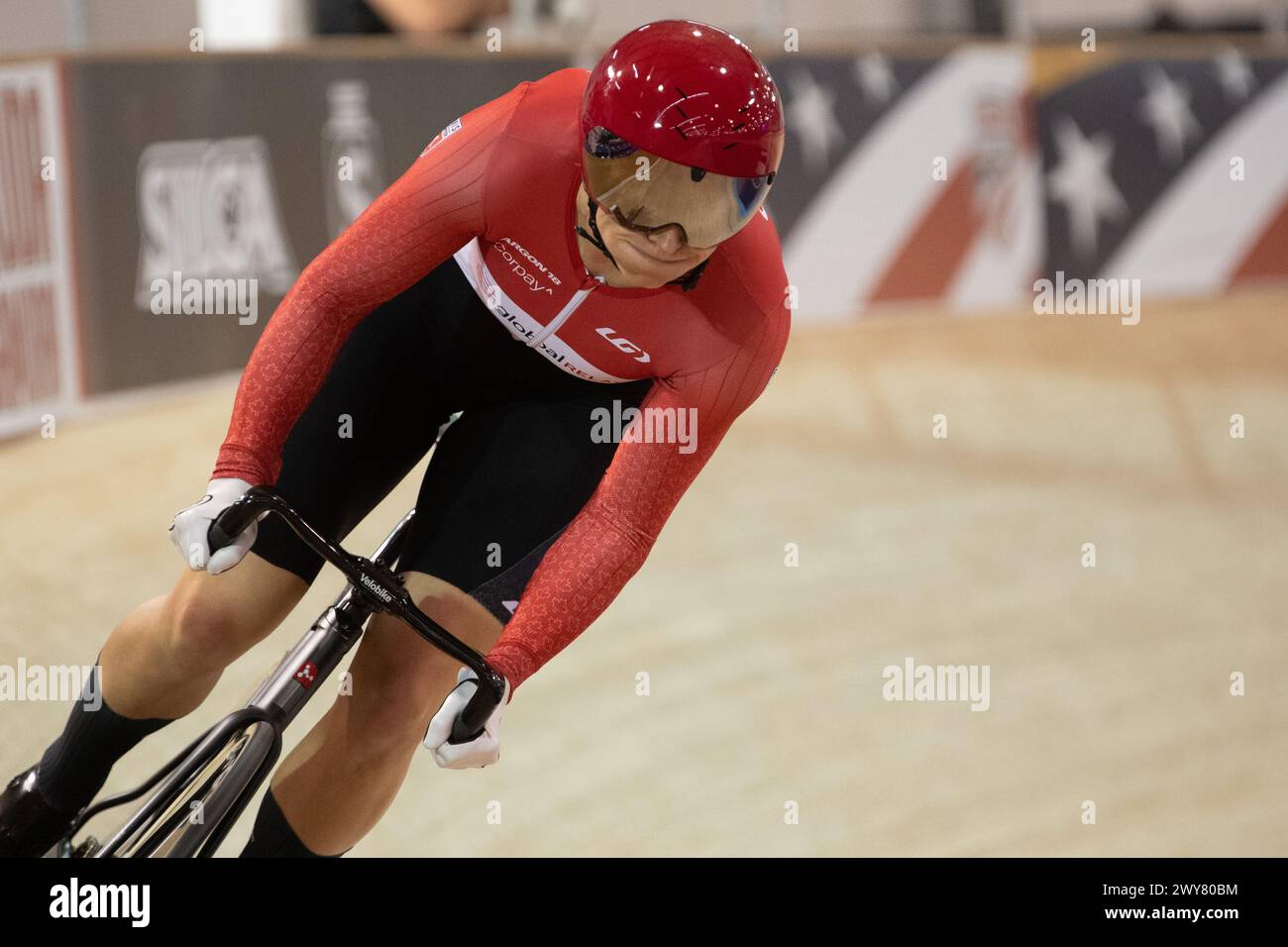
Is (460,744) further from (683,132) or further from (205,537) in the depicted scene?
(683,132)

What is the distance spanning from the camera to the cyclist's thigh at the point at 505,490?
2219 millimetres

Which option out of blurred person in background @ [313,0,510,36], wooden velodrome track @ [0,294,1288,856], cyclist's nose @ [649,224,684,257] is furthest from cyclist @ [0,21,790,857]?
blurred person in background @ [313,0,510,36]

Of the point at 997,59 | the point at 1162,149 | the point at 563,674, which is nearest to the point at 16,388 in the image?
the point at 563,674

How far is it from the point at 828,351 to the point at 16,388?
13.8 feet

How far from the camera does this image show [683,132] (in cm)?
173

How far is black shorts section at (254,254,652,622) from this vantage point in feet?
7.28

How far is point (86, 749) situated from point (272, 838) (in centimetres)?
32

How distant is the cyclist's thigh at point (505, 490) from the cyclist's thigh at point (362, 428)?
0.08 meters

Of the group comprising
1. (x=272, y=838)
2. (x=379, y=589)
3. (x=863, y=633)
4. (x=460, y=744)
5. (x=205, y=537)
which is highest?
(x=205, y=537)

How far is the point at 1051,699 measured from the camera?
4.59 meters

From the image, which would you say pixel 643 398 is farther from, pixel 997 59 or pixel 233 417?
pixel 997 59

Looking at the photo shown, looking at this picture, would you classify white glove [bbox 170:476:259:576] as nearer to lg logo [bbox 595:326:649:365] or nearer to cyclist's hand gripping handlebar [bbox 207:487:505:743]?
cyclist's hand gripping handlebar [bbox 207:487:505:743]

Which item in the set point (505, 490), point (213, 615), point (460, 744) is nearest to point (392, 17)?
point (505, 490)

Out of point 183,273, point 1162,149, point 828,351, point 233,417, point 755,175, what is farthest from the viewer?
→ point 1162,149
